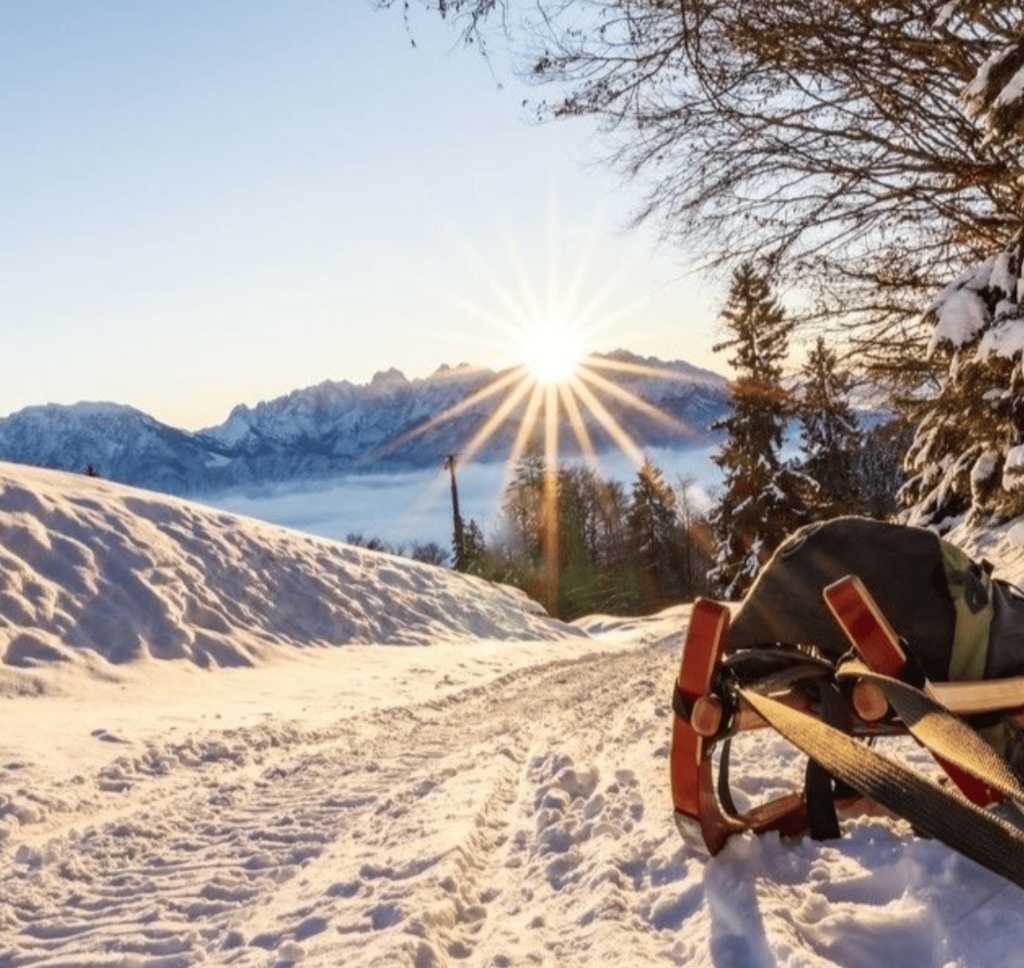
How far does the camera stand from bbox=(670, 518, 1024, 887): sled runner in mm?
2113

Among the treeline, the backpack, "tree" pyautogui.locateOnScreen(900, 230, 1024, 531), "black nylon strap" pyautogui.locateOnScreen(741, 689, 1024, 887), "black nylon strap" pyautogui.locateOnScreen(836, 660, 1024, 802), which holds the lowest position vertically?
the treeline

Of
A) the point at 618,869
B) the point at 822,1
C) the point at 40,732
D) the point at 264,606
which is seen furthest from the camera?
the point at 264,606

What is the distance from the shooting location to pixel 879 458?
62.2 metres

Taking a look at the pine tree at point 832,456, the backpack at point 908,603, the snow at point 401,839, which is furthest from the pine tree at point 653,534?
the backpack at point 908,603

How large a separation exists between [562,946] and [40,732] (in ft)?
23.5

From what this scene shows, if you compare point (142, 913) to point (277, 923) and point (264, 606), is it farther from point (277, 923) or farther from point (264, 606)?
point (264, 606)

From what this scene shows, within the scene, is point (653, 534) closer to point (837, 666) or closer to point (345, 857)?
point (345, 857)

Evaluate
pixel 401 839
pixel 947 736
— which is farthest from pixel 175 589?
pixel 947 736

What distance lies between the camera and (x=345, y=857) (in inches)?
144

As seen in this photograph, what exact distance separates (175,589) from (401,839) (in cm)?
1242

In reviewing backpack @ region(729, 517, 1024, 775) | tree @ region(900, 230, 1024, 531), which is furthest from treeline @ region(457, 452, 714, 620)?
backpack @ region(729, 517, 1024, 775)

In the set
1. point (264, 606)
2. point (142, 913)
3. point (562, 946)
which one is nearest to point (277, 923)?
point (142, 913)

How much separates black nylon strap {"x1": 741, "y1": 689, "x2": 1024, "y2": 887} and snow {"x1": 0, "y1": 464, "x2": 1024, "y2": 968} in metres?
0.51

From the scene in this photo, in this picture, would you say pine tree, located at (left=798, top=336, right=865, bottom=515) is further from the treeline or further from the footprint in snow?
the footprint in snow
